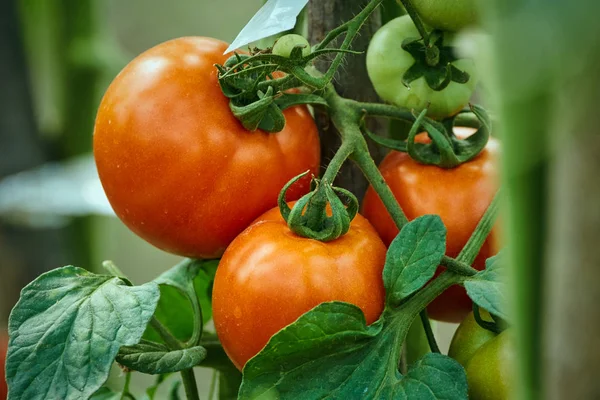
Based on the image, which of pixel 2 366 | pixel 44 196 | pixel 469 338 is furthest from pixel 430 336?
pixel 44 196

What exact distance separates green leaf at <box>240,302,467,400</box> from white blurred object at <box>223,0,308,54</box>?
9 cm

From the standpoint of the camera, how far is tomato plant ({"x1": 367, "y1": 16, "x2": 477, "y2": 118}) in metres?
0.33

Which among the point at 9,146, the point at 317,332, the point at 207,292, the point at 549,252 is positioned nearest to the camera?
the point at 549,252

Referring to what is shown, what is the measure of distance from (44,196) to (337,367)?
80 cm

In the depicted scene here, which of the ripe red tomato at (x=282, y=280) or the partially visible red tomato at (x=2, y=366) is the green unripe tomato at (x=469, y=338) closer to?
the ripe red tomato at (x=282, y=280)

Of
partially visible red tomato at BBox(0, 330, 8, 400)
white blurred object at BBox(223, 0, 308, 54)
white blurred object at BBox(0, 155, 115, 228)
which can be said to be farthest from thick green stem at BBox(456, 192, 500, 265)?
white blurred object at BBox(0, 155, 115, 228)

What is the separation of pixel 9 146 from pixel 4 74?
10cm

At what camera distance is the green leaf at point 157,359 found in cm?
31

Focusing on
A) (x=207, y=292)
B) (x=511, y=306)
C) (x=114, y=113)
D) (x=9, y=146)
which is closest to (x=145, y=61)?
(x=114, y=113)

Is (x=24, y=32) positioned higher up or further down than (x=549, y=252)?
higher up

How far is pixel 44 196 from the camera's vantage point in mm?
993

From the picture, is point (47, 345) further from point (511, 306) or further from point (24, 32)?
point (24, 32)

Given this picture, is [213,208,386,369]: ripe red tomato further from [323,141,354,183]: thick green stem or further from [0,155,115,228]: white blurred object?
[0,155,115,228]: white blurred object

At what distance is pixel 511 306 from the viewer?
118 millimetres
